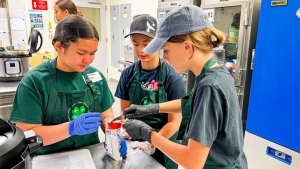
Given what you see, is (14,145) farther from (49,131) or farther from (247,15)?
(247,15)

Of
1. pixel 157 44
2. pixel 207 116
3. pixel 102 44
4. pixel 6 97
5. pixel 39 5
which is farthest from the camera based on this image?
pixel 102 44

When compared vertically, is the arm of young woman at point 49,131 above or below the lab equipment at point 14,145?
below

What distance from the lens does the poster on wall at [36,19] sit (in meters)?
Answer: 5.01

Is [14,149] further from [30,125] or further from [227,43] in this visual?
[227,43]

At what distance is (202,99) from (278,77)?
142cm

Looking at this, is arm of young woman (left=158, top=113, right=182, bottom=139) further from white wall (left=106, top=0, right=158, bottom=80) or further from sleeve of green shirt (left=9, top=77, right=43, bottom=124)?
white wall (left=106, top=0, right=158, bottom=80)

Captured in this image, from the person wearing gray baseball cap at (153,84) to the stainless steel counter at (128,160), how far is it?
0.29m

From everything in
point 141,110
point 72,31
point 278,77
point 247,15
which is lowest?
point 141,110

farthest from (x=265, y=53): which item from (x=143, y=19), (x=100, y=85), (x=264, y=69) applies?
(x=100, y=85)

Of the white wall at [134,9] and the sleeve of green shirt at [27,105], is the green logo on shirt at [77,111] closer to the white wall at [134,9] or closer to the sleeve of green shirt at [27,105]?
the sleeve of green shirt at [27,105]

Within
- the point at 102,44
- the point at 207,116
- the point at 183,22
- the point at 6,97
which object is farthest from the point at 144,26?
the point at 102,44

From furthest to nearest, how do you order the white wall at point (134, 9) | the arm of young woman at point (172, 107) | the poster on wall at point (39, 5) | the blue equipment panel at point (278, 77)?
the poster on wall at point (39, 5) < the white wall at point (134, 9) < the blue equipment panel at point (278, 77) < the arm of young woman at point (172, 107)

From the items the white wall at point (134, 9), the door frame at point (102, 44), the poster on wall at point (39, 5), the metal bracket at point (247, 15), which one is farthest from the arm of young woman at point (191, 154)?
the door frame at point (102, 44)

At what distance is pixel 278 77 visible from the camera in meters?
1.92
